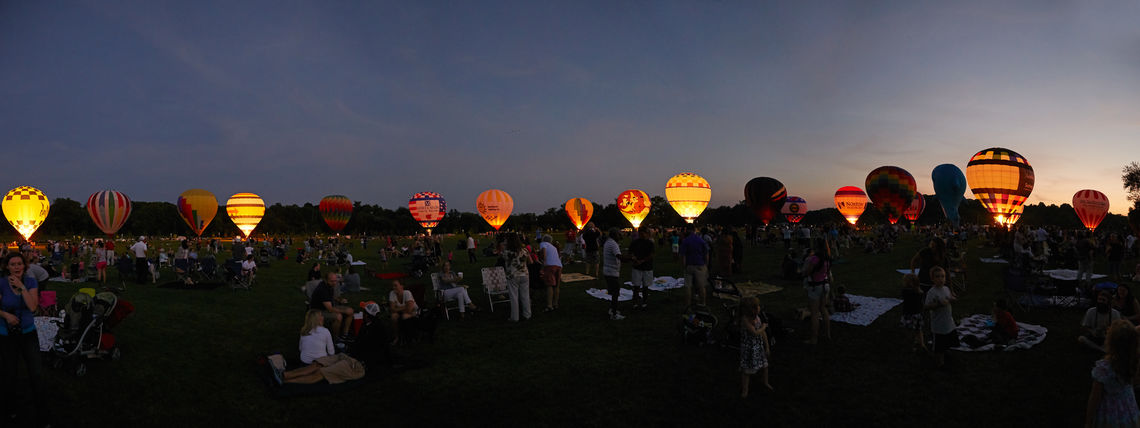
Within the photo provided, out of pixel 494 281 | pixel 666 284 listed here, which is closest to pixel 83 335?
pixel 494 281

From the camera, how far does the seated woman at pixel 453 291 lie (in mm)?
10750

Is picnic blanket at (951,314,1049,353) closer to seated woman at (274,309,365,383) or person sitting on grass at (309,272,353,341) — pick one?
seated woman at (274,309,365,383)

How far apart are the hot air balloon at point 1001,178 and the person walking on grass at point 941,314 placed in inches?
1062

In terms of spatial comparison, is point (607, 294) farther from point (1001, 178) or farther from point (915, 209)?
point (915, 209)

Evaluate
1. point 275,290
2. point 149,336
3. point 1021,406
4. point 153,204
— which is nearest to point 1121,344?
point 1021,406

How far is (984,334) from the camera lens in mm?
8570

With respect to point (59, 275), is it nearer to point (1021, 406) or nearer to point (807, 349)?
point (807, 349)

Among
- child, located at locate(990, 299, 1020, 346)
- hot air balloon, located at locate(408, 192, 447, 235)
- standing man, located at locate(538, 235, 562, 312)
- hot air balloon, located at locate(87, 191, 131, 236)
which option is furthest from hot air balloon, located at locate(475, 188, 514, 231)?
child, located at locate(990, 299, 1020, 346)

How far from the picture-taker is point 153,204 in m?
99.4

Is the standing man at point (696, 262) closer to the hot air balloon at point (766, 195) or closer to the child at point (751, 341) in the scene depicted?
the child at point (751, 341)

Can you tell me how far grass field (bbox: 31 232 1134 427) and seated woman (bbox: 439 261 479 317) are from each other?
2.26 ft

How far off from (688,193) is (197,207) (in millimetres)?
32356

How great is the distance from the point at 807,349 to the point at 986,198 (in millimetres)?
28107

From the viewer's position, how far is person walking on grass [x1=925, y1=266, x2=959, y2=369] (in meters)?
6.44
